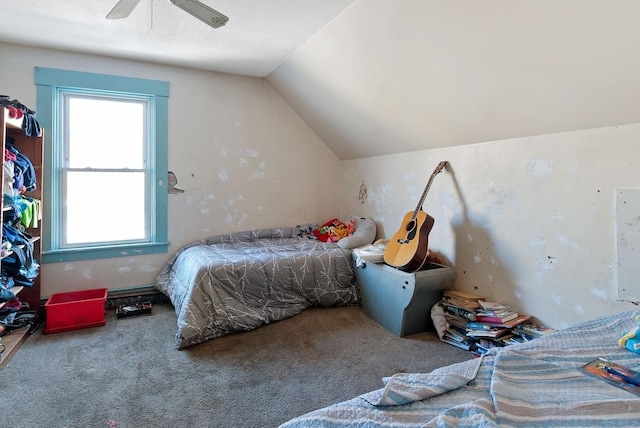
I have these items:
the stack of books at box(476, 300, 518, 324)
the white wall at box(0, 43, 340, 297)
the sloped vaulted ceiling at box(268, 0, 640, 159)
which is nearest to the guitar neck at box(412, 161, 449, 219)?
the sloped vaulted ceiling at box(268, 0, 640, 159)

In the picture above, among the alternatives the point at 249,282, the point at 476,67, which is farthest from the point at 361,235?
the point at 476,67

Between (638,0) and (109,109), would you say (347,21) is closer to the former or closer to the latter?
(638,0)

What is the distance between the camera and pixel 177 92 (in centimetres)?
353

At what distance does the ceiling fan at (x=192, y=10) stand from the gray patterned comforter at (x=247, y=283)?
1.70 metres

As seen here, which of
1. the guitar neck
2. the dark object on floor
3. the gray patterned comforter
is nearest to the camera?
the gray patterned comforter

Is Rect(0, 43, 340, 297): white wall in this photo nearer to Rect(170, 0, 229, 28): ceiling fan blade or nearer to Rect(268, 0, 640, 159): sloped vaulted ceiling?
Rect(268, 0, 640, 159): sloped vaulted ceiling

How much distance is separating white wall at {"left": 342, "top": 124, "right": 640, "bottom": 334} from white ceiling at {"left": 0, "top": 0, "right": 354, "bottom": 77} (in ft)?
4.95

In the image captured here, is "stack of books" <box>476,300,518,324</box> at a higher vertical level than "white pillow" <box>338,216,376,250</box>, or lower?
lower

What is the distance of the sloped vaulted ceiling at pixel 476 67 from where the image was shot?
1.65 metres

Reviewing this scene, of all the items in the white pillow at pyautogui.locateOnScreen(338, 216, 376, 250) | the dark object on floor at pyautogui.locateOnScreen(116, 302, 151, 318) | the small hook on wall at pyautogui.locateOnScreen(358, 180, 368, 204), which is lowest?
the dark object on floor at pyautogui.locateOnScreen(116, 302, 151, 318)

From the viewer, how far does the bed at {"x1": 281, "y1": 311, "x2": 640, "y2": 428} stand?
948 mm

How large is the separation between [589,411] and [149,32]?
333 cm

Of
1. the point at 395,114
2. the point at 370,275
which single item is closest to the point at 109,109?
Answer: the point at 395,114

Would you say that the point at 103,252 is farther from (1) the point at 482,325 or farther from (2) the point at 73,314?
(1) the point at 482,325
